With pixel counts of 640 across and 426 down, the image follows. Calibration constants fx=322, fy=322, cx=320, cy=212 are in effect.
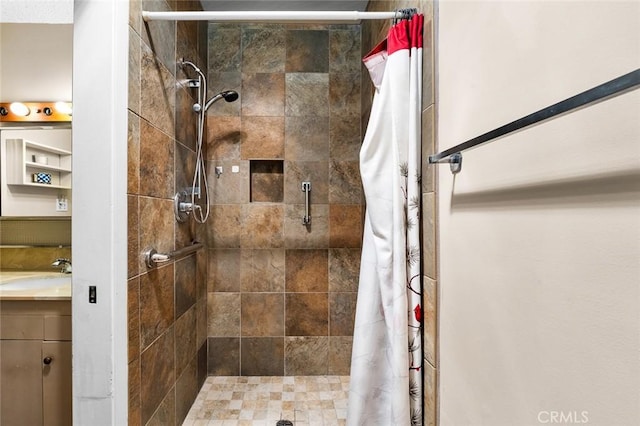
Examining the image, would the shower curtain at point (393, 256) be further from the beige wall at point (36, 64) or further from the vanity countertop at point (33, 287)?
the beige wall at point (36, 64)

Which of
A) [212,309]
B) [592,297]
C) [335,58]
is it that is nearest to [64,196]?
[212,309]

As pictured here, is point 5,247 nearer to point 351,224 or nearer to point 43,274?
point 43,274

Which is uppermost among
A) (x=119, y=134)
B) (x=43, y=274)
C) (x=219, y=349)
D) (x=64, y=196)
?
(x=119, y=134)

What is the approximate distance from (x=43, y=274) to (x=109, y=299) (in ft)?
4.42

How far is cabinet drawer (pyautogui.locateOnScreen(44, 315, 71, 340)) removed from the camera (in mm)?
1504

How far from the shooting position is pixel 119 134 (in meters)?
1.14

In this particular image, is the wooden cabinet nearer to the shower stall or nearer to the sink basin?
the sink basin

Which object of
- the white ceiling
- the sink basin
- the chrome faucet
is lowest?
the sink basin

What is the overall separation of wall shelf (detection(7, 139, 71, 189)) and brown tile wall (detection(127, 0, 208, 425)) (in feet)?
2.74

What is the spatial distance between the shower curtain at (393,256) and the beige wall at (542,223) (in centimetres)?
18

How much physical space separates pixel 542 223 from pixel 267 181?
200 cm

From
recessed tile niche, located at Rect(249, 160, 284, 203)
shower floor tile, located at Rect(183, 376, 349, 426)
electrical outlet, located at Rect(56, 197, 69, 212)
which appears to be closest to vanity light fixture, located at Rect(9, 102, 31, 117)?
electrical outlet, located at Rect(56, 197, 69, 212)

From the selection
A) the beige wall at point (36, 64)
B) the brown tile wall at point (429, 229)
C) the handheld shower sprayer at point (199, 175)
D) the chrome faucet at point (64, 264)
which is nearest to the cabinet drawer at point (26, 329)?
the chrome faucet at point (64, 264)

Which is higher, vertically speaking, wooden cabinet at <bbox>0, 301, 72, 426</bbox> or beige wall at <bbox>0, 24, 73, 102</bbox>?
beige wall at <bbox>0, 24, 73, 102</bbox>
